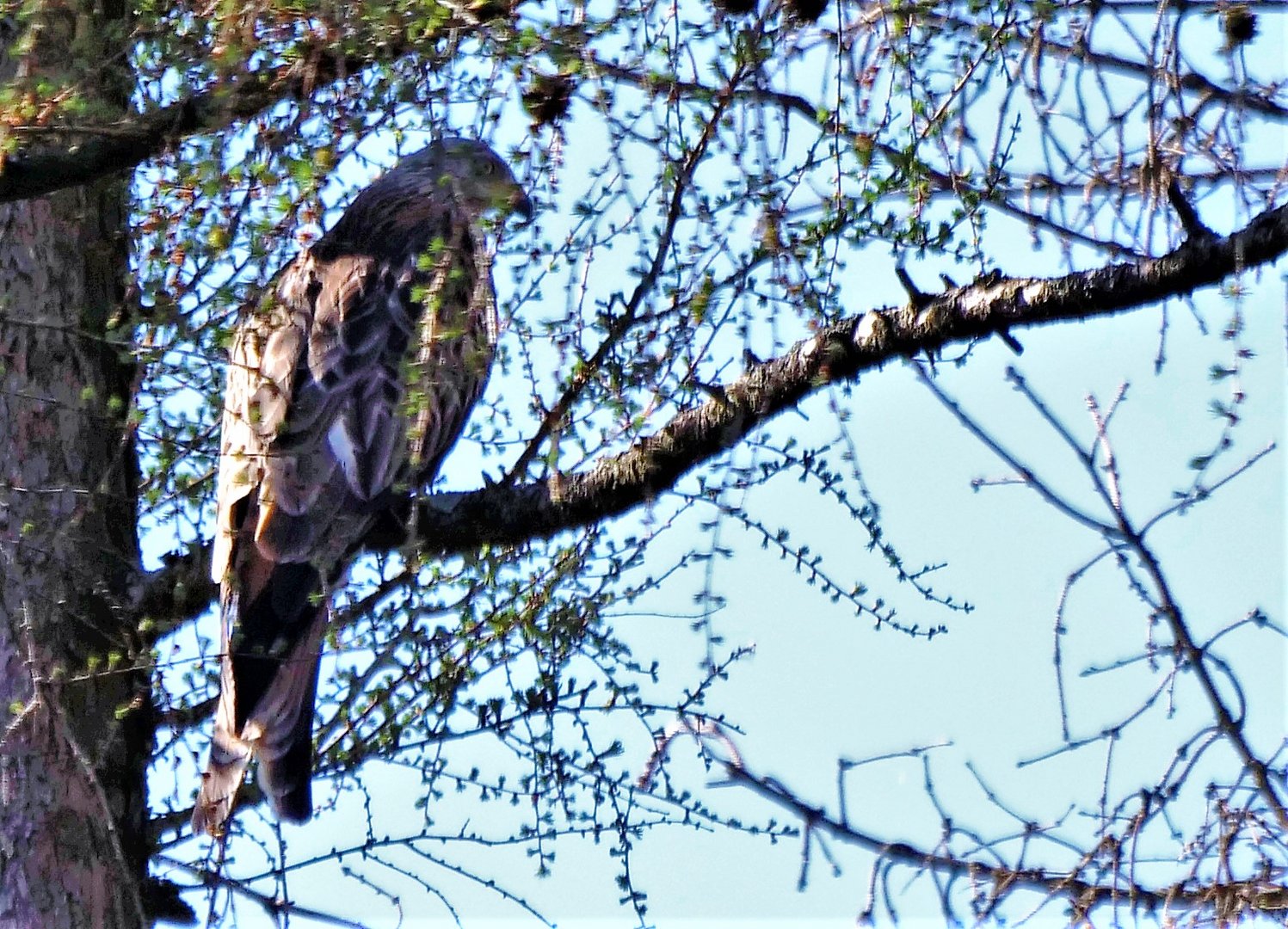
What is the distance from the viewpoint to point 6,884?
344cm

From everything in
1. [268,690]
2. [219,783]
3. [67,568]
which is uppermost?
[67,568]

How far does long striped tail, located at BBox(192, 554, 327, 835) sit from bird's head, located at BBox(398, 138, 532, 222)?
94 centimetres

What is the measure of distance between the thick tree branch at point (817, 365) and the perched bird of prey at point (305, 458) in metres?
0.17

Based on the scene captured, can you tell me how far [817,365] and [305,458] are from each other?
4.37 feet

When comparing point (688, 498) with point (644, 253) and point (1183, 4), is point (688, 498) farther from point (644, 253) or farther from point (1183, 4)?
point (1183, 4)

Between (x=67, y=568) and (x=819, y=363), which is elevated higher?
(x=67, y=568)

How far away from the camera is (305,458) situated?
3.63 m

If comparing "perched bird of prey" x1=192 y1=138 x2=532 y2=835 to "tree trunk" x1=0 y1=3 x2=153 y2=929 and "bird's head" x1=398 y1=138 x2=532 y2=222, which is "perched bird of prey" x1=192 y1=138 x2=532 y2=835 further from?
"tree trunk" x1=0 y1=3 x2=153 y2=929

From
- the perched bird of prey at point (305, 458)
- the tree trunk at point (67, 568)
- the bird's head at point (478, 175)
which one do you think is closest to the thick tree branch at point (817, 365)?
the perched bird of prey at point (305, 458)

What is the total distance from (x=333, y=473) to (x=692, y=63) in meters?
1.32

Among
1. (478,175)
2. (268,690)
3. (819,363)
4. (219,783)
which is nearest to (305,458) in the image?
(268,690)

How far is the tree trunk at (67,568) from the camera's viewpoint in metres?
3.42

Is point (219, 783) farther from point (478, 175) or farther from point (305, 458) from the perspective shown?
point (478, 175)

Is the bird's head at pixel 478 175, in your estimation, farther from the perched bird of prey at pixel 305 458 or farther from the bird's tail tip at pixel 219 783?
the bird's tail tip at pixel 219 783
